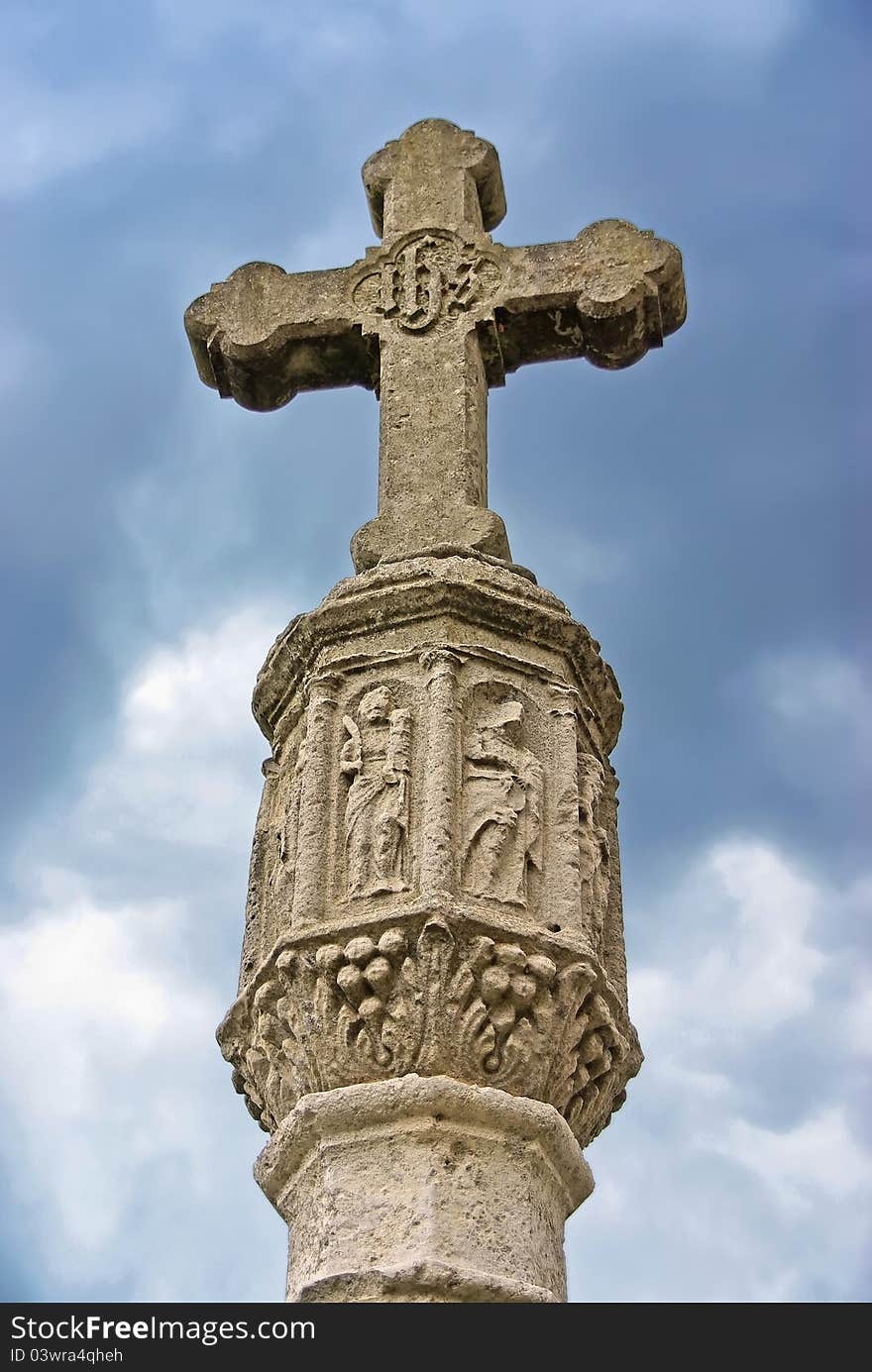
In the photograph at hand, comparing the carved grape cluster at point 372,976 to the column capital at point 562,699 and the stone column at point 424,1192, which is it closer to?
the stone column at point 424,1192

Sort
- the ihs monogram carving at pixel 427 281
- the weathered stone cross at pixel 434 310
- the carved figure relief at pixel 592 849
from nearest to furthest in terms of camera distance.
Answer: the carved figure relief at pixel 592 849
the weathered stone cross at pixel 434 310
the ihs monogram carving at pixel 427 281

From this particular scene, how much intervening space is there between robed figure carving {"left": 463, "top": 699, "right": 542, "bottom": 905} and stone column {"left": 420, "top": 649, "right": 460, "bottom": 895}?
0.23 ft

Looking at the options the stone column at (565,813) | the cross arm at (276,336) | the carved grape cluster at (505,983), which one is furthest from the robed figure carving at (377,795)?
the cross arm at (276,336)

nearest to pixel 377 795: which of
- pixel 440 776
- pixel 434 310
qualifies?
pixel 440 776

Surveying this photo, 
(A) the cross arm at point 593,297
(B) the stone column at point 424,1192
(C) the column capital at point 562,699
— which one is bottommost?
(B) the stone column at point 424,1192

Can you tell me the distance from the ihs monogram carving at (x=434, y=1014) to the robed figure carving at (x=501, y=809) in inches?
9.4

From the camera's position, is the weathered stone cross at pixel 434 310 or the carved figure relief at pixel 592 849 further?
the weathered stone cross at pixel 434 310

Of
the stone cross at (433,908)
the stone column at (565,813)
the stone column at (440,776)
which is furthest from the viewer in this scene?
the stone column at (565,813)

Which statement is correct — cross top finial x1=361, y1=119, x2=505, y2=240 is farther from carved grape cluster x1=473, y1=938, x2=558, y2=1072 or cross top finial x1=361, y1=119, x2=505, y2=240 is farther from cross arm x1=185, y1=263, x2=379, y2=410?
carved grape cluster x1=473, y1=938, x2=558, y2=1072

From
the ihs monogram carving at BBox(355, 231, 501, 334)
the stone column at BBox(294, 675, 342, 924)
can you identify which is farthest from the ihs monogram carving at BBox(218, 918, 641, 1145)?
the ihs monogram carving at BBox(355, 231, 501, 334)

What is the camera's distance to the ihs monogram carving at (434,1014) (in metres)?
4.87

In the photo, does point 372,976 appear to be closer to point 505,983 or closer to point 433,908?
point 433,908

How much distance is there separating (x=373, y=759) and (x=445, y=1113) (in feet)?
3.83

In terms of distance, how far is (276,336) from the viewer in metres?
7.21
